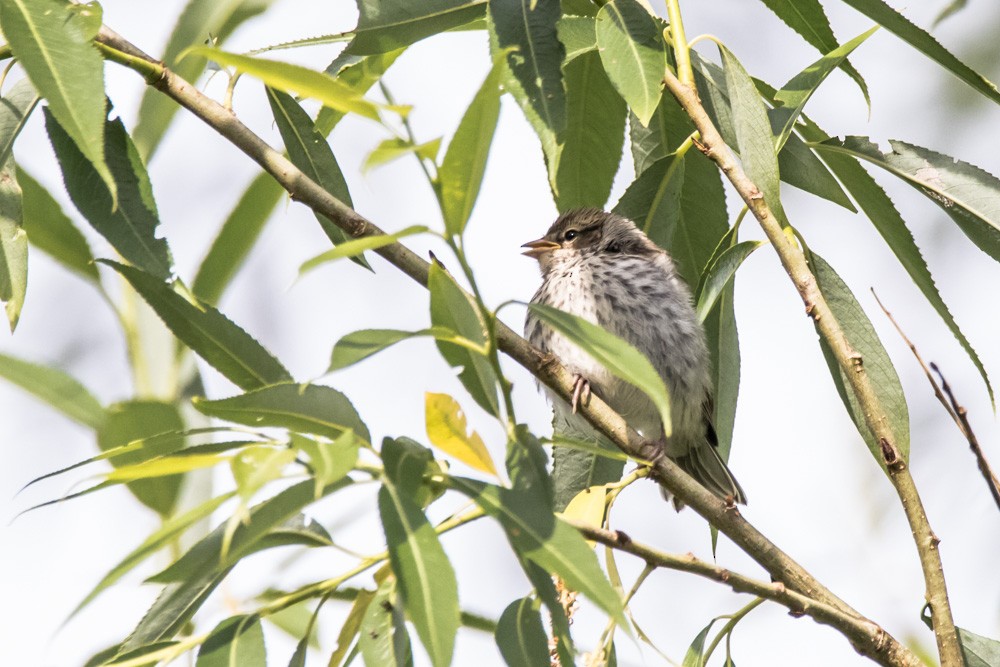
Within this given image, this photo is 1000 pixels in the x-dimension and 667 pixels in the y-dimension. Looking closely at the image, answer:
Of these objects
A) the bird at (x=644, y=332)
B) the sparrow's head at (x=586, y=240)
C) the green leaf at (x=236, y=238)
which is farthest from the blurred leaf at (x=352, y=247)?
the sparrow's head at (x=586, y=240)

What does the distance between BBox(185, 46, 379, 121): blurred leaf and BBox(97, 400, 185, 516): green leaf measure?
1314 mm

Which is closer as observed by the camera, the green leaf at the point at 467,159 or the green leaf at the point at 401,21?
the green leaf at the point at 467,159

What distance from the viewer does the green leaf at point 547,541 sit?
1.75 meters

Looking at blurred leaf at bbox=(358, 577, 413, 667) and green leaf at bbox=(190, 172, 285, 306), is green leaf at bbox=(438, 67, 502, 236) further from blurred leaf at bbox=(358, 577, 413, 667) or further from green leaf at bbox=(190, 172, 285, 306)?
green leaf at bbox=(190, 172, 285, 306)

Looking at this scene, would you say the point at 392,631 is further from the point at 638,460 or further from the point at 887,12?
the point at 887,12

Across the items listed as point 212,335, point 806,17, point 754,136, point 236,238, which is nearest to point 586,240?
point 236,238

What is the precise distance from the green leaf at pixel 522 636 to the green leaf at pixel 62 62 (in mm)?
1060

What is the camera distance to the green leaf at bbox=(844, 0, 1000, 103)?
2.68 m

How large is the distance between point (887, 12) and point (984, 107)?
2487 mm

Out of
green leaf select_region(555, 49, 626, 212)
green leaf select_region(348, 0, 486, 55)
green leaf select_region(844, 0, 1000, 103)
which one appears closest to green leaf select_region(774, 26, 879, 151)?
green leaf select_region(844, 0, 1000, 103)

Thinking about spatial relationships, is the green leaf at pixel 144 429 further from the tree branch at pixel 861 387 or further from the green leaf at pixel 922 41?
the green leaf at pixel 922 41

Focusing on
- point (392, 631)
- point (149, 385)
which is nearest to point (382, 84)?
point (392, 631)

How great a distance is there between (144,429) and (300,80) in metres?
1.46

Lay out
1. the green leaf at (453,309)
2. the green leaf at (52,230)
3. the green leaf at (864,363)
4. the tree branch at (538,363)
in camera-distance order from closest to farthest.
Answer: the green leaf at (453,309) → the tree branch at (538,363) → the green leaf at (864,363) → the green leaf at (52,230)
